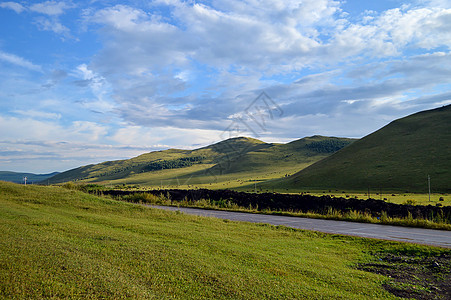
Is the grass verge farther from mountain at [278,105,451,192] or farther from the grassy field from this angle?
mountain at [278,105,451,192]

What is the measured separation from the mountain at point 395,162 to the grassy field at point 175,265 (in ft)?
148

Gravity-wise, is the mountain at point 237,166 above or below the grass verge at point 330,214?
above

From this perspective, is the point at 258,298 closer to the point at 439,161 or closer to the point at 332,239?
the point at 332,239

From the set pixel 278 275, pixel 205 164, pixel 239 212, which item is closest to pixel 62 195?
pixel 239 212

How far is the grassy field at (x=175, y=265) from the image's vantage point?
539 cm

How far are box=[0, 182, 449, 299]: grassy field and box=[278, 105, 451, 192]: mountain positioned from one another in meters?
45.1

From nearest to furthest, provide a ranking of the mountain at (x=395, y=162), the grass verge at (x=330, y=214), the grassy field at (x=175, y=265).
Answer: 1. the grassy field at (x=175, y=265)
2. the grass verge at (x=330, y=214)
3. the mountain at (x=395, y=162)

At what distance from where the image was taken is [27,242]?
7.52m

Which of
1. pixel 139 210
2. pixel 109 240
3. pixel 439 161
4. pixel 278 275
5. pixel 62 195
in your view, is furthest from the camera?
pixel 439 161

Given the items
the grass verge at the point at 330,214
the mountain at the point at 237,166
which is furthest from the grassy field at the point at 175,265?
the mountain at the point at 237,166

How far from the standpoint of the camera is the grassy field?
5391mm

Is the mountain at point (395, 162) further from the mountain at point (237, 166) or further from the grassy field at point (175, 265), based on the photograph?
the grassy field at point (175, 265)

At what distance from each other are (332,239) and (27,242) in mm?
9949

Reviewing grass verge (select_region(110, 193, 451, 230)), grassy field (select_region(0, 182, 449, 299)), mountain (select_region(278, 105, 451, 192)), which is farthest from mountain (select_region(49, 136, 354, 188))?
grassy field (select_region(0, 182, 449, 299))
